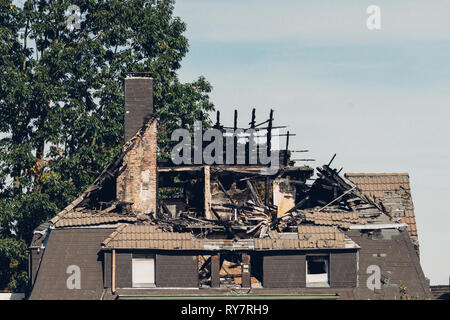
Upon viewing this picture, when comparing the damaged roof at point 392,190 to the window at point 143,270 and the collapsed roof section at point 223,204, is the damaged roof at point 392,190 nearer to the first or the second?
the collapsed roof section at point 223,204

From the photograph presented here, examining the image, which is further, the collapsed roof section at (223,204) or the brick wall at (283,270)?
the collapsed roof section at (223,204)

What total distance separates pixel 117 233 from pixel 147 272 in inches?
77.9

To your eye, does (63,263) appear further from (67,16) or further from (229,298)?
(67,16)

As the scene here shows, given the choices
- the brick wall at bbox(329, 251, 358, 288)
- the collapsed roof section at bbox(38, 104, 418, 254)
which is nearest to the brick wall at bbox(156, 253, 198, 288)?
the collapsed roof section at bbox(38, 104, 418, 254)

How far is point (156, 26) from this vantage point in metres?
49.5

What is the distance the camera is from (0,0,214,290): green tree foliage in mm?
45531

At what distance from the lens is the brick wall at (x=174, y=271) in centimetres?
3562

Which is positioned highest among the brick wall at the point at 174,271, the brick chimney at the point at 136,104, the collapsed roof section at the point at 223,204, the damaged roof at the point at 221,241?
the brick chimney at the point at 136,104

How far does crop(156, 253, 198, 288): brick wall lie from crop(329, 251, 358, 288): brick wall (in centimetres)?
557

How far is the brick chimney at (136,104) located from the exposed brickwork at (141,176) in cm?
67

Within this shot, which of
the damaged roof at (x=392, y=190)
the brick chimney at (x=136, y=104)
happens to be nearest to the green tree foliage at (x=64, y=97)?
the brick chimney at (x=136, y=104)

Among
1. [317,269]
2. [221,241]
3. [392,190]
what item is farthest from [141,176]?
[392,190]
